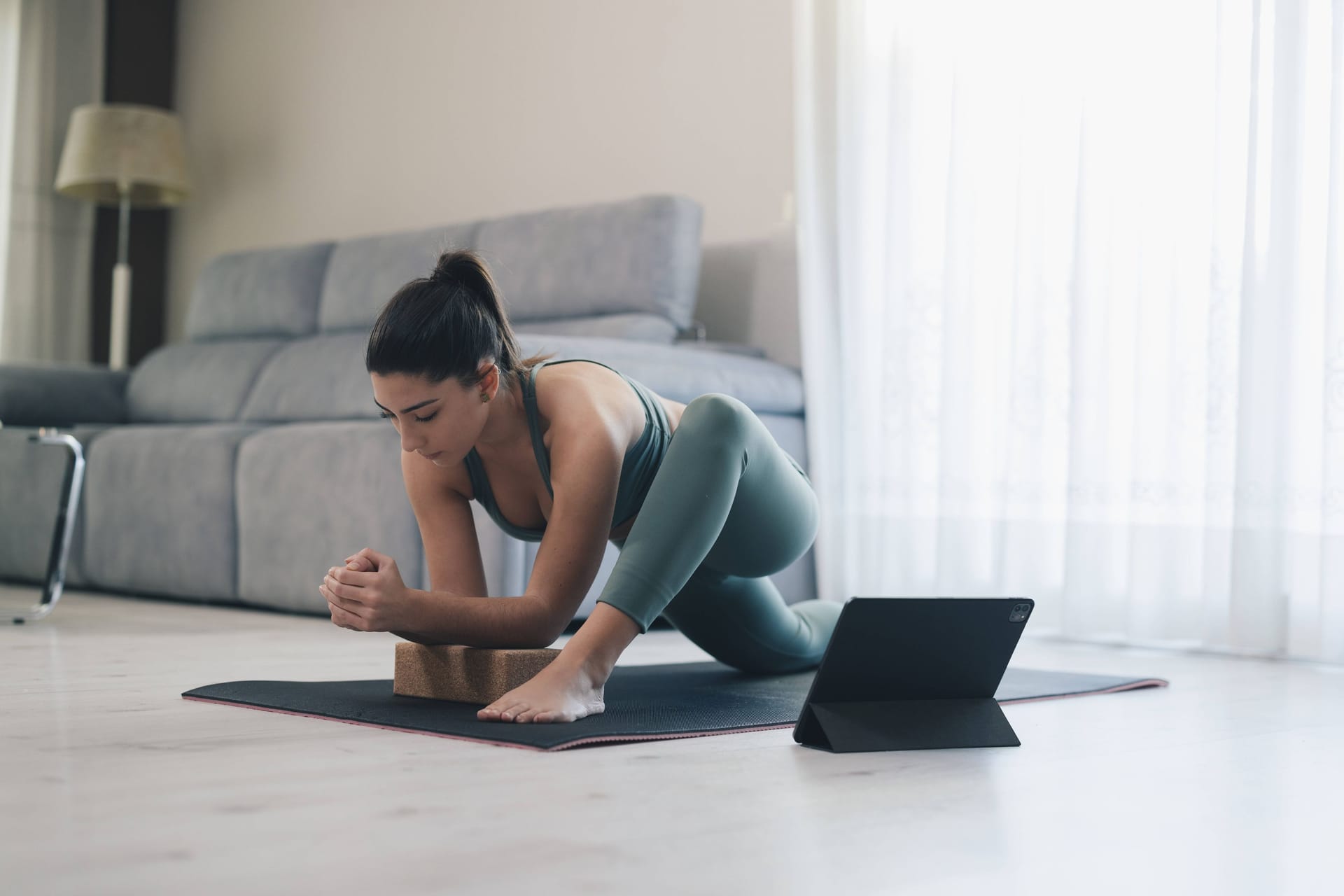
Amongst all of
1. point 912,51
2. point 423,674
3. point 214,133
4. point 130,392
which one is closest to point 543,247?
point 912,51

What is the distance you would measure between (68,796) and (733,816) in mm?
519

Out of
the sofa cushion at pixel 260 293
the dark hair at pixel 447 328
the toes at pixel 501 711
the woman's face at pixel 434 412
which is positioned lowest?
the toes at pixel 501 711

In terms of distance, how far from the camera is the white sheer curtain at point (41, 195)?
16.2ft

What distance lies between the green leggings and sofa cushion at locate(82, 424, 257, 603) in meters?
1.67

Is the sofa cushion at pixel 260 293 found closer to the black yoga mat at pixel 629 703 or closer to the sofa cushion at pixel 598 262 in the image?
the sofa cushion at pixel 598 262

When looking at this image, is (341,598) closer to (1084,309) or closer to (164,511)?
(1084,309)

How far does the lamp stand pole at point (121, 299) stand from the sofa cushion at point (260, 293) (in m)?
0.54

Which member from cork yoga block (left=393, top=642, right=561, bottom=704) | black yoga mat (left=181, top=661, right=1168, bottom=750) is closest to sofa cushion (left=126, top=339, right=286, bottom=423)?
black yoga mat (left=181, top=661, right=1168, bottom=750)

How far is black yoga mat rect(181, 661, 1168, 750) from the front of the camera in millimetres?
1372

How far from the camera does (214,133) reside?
5289mm

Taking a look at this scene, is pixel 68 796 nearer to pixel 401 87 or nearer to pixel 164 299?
pixel 401 87

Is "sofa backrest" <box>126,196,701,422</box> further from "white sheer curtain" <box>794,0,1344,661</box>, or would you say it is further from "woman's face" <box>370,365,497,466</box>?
"woman's face" <box>370,365,497,466</box>

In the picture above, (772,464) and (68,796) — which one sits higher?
(772,464)

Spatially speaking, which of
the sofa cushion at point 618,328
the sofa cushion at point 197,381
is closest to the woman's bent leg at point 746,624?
the sofa cushion at point 618,328
